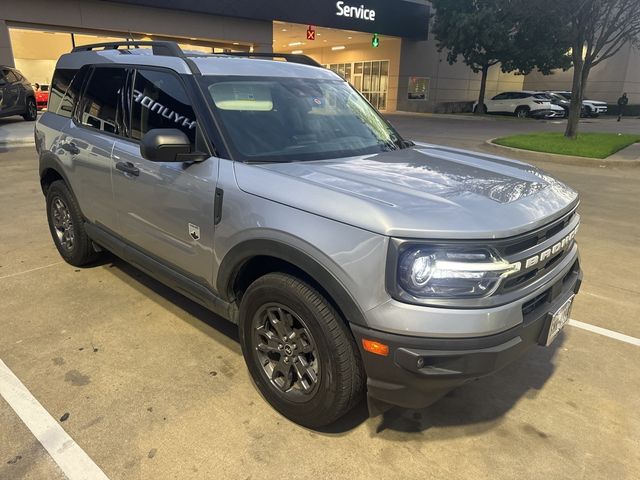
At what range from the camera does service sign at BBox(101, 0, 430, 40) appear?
2219cm

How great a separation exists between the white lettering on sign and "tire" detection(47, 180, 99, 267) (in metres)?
23.9

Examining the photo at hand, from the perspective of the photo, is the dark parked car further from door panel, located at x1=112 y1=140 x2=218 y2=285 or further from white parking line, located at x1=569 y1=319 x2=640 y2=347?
white parking line, located at x1=569 y1=319 x2=640 y2=347

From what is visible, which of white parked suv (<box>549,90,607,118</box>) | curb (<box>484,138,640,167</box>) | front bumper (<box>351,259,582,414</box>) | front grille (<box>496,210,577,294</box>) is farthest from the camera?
white parked suv (<box>549,90,607,118</box>)

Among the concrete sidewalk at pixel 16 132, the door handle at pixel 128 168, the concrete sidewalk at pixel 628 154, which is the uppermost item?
the door handle at pixel 128 168

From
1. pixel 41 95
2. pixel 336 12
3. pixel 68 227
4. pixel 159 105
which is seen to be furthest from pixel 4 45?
pixel 159 105

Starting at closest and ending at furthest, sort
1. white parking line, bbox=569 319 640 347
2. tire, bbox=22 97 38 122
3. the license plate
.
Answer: the license plate < white parking line, bbox=569 319 640 347 < tire, bbox=22 97 38 122

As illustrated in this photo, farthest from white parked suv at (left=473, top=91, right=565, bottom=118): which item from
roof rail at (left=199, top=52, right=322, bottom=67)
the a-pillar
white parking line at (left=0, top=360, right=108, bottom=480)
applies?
white parking line at (left=0, top=360, right=108, bottom=480)

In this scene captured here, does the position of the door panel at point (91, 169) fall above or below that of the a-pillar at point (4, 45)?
below

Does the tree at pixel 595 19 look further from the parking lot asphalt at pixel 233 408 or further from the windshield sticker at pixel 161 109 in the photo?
the windshield sticker at pixel 161 109

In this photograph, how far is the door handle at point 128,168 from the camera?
11.2 feet

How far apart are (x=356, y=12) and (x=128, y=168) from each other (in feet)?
84.9

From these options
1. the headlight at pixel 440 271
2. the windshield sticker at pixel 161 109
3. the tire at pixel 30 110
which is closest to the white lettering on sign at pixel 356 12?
the tire at pixel 30 110

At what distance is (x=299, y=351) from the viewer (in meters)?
2.58

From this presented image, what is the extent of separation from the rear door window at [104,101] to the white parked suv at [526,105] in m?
28.5
